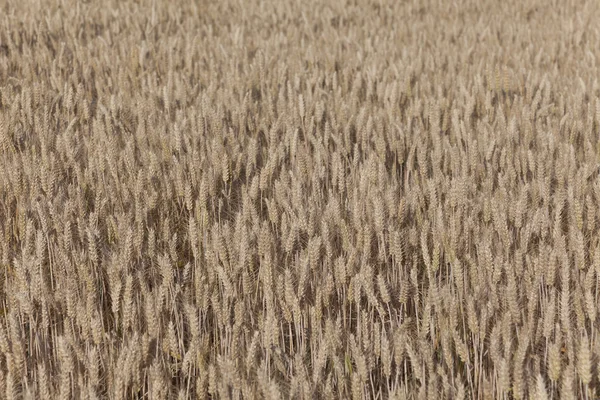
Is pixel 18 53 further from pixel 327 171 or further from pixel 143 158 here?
pixel 327 171

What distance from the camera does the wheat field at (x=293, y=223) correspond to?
1.41m

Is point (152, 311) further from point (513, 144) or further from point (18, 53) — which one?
point (18, 53)

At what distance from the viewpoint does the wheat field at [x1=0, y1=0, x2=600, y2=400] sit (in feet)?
4.63

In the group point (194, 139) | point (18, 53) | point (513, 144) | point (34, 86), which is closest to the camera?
point (194, 139)

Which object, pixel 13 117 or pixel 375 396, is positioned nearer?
pixel 375 396

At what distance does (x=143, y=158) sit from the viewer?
2148mm

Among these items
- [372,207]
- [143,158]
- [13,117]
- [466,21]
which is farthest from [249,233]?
[466,21]

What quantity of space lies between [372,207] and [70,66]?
2.14 metres

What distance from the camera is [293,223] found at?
5.68 ft

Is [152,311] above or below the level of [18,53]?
below

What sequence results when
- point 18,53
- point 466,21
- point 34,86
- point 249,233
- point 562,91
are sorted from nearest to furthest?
point 249,233 < point 34,86 < point 562,91 < point 18,53 < point 466,21

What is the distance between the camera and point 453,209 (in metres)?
1.93

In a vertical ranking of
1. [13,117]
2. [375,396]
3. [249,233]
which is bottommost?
[375,396]

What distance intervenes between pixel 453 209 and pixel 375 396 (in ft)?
2.26
